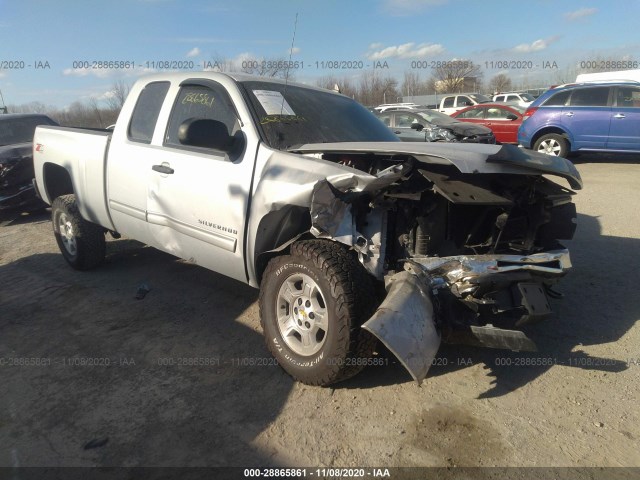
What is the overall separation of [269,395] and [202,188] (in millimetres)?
1547

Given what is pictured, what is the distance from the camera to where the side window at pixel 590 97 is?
399 inches

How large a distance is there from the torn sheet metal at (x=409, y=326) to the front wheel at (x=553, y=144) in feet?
31.8

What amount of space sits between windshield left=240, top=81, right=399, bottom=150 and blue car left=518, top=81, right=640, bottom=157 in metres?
8.05

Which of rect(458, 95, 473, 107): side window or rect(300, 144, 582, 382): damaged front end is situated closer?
rect(300, 144, 582, 382): damaged front end

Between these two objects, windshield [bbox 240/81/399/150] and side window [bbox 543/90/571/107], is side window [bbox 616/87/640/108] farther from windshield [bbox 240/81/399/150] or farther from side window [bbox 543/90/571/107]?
windshield [bbox 240/81/399/150]

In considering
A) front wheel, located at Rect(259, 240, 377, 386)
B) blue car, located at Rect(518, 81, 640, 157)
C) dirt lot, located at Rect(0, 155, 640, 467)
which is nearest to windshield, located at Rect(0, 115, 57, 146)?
dirt lot, located at Rect(0, 155, 640, 467)

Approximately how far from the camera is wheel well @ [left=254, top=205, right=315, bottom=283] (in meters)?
3.03

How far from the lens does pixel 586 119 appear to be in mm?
10234

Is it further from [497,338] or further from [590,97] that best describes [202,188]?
[590,97]

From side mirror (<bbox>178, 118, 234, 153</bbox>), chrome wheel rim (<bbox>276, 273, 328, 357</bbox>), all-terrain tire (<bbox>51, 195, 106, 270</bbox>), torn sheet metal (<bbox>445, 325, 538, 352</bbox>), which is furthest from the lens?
all-terrain tire (<bbox>51, 195, 106, 270</bbox>)

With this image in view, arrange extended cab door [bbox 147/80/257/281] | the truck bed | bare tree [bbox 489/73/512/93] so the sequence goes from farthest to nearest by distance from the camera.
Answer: bare tree [bbox 489/73/512/93]
the truck bed
extended cab door [bbox 147/80/257/281]

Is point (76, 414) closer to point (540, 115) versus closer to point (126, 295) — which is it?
point (126, 295)

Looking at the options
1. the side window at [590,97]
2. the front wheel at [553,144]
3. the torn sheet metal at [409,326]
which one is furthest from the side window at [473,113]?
the torn sheet metal at [409,326]

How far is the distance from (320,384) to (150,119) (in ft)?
9.14
